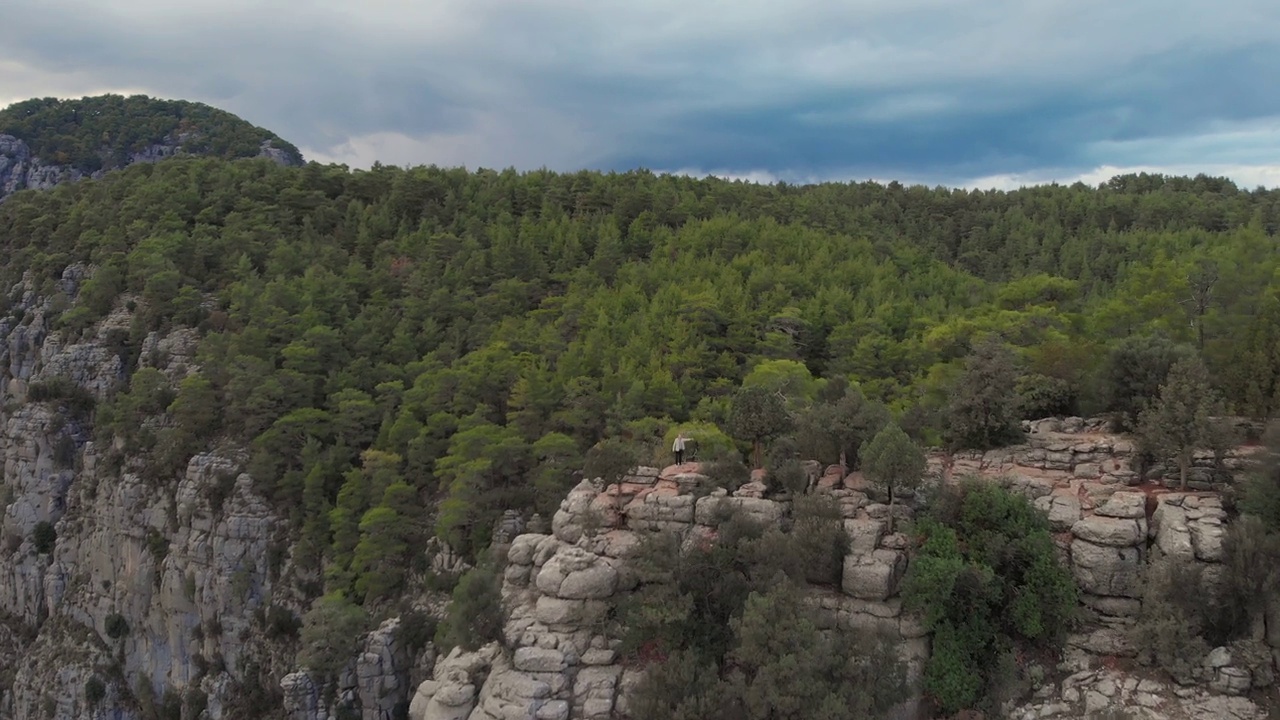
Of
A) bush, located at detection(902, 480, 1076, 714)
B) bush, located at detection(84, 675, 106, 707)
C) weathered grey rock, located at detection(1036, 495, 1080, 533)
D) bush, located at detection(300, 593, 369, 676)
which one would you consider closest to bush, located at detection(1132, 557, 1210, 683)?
bush, located at detection(902, 480, 1076, 714)

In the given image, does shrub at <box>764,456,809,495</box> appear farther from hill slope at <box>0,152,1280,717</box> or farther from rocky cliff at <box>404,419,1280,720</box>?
hill slope at <box>0,152,1280,717</box>

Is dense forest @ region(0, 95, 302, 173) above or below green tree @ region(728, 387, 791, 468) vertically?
above

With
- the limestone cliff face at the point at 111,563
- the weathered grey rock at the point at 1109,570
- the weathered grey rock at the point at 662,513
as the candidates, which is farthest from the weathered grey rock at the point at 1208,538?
the limestone cliff face at the point at 111,563

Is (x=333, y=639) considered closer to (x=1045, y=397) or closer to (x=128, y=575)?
(x=128, y=575)

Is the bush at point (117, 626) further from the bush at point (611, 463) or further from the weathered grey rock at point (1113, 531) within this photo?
the weathered grey rock at point (1113, 531)

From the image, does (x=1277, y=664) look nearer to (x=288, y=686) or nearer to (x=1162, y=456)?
(x=1162, y=456)

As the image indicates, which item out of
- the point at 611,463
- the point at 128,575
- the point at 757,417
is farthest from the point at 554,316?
the point at 128,575

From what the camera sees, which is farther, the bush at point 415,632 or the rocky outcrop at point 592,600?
the bush at point 415,632
